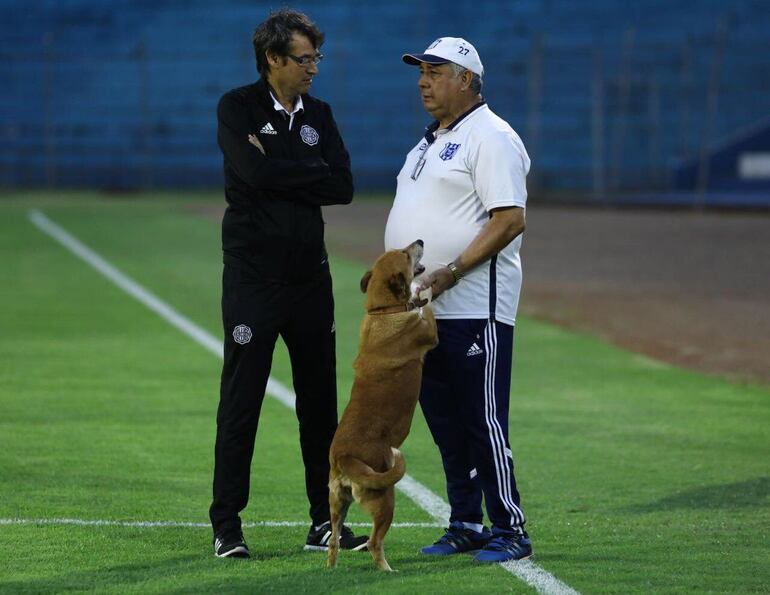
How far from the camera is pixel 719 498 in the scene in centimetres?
743

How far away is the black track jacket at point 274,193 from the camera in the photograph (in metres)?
5.88

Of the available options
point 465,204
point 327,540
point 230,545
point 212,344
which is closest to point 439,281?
point 465,204

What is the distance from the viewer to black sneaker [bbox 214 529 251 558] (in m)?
5.92

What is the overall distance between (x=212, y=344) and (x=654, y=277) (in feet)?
27.7

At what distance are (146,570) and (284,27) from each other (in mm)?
2092

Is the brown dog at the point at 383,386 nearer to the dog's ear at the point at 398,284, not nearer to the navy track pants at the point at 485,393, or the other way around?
the dog's ear at the point at 398,284

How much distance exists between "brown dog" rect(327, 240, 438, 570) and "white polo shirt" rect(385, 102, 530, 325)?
0.23m

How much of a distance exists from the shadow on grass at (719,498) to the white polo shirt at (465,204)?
5.80 ft

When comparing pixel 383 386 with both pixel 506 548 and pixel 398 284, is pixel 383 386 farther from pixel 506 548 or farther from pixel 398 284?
pixel 506 548

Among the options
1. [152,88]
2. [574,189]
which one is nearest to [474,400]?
[574,189]

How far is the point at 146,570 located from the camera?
570 centimetres

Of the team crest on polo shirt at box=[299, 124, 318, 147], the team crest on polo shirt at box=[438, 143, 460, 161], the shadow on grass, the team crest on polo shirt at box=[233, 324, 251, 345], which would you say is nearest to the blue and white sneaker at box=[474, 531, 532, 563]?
the team crest on polo shirt at box=[233, 324, 251, 345]

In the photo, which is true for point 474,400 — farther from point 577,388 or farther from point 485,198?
point 577,388

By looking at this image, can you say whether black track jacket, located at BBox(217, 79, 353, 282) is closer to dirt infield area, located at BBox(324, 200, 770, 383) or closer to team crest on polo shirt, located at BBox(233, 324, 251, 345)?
team crest on polo shirt, located at BBox(233, 324, 251, 345)
